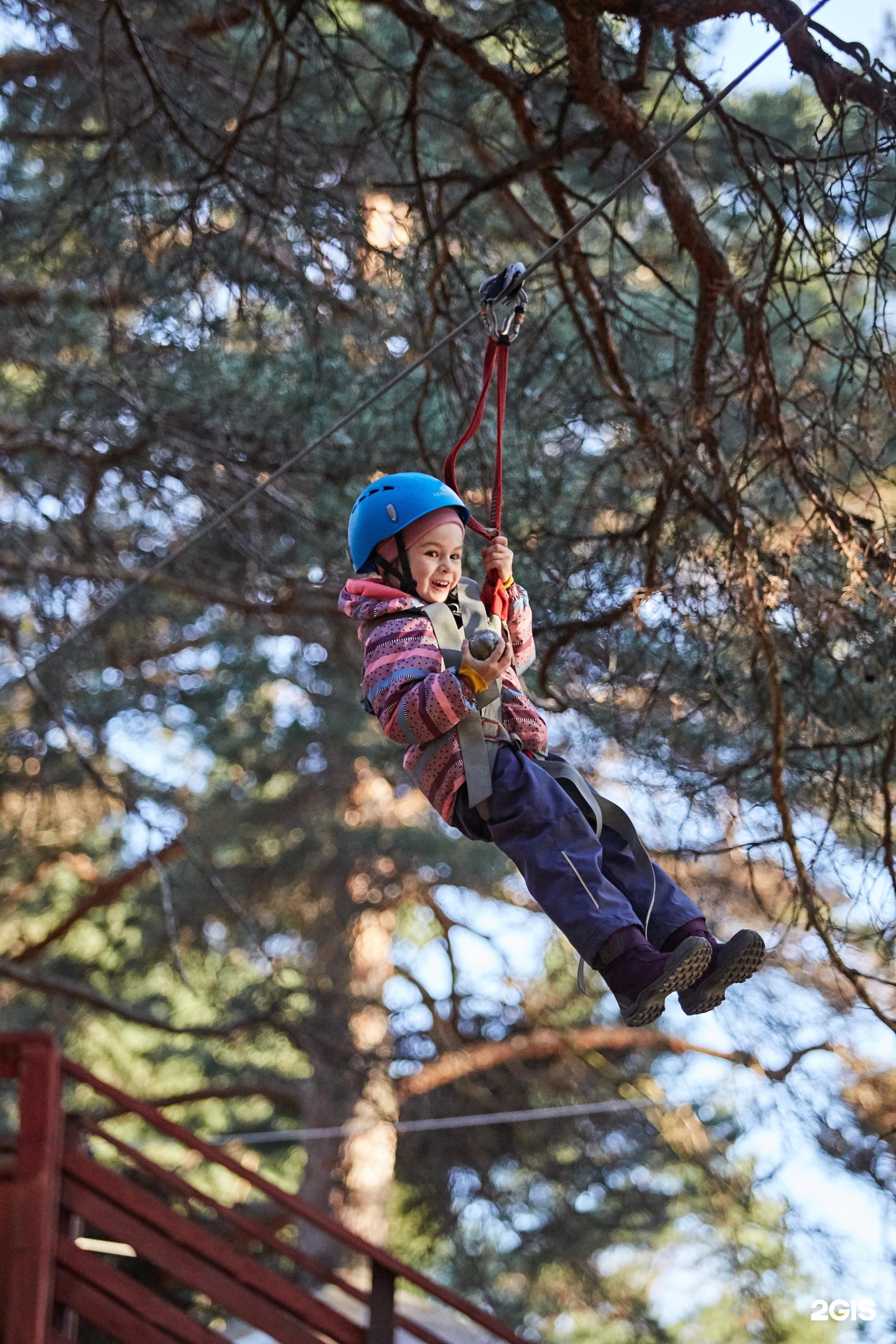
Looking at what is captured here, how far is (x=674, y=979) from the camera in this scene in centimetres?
229

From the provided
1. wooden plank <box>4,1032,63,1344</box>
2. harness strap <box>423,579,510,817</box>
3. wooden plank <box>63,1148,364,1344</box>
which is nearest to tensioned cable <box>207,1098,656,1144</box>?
wooden plank <box>63,1148,364,1344</box>

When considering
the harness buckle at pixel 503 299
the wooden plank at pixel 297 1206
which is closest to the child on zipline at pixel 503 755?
Answer: the harness buckle at pixel 503 299

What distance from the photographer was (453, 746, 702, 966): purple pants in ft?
7.88

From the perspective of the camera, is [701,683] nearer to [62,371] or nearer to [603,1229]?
[62,371]

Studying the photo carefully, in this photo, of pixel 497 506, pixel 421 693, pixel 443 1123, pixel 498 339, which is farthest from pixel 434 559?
pixel 443 1123

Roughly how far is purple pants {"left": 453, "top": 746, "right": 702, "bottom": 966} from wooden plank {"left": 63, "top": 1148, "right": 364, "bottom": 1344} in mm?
3109

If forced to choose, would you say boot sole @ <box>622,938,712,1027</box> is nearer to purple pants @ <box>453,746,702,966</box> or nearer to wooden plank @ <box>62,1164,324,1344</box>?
purple pants @ <box>453,746,702,966</box>

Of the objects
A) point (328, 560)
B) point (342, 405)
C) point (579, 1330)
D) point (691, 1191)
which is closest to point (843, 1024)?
point (691, 1191)

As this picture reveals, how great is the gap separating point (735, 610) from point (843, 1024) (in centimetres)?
539

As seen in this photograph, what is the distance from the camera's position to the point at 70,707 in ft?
30.7

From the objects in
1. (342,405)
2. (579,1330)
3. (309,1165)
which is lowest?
(579,1330)

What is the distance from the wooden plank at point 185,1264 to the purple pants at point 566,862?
3.14m

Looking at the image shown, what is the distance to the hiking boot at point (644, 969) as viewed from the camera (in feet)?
7.54

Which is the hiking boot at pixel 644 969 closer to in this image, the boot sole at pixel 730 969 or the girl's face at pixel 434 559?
the boot sole at pixel 730 969
